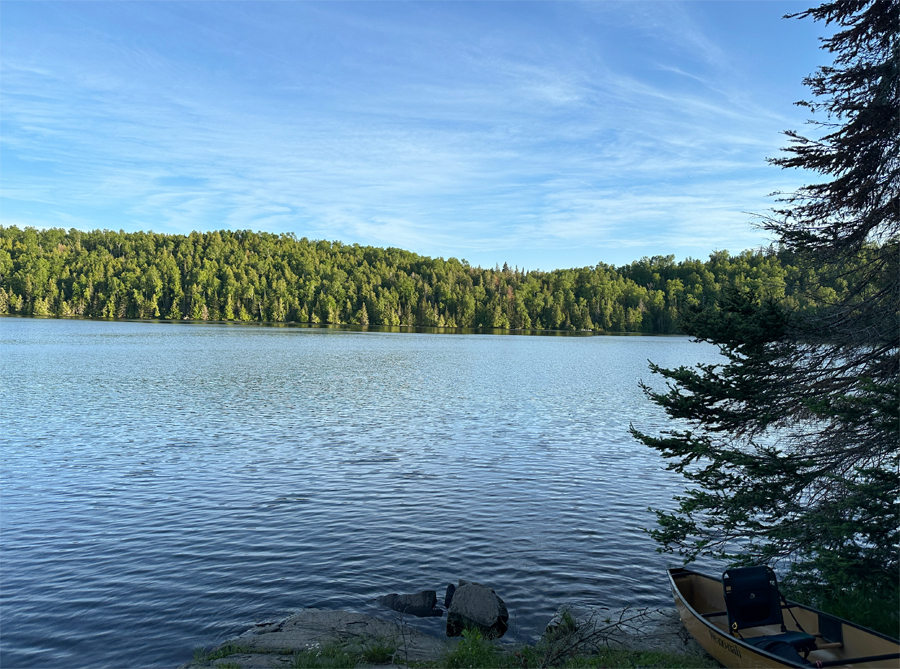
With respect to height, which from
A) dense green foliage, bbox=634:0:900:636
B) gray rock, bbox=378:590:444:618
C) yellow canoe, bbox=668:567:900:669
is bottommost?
gray rock, bbox=378:590:444:618

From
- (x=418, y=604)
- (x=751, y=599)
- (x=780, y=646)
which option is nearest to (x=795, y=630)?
(x=751, y=599)

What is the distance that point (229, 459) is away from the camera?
25625 mm

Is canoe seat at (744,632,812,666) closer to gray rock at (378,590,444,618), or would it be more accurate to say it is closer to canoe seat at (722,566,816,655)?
canoe seat at (722,566,816,655)

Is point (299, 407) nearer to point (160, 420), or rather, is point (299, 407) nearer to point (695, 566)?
point (160, 420)

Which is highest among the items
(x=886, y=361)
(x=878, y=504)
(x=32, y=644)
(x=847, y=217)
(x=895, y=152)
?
(x=895, y=152)

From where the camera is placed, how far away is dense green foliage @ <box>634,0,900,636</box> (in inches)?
421

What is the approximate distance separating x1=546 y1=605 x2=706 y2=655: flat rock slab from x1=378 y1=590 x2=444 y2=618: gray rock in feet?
8.54

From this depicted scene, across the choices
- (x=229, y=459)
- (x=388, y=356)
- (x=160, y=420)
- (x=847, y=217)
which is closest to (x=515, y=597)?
(x=847, y=217)

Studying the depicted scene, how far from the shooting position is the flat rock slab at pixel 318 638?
416 inches

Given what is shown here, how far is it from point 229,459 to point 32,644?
14375mm

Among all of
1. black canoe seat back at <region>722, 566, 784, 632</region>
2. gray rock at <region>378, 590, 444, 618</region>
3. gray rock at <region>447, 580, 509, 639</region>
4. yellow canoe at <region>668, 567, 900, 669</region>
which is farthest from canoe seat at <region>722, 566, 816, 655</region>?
gray rock at <region>378, 590, 444, 618</region>

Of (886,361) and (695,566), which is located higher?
(886,361)

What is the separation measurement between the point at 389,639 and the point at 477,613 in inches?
76.2

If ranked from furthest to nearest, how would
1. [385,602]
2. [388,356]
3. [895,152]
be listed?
1. [388,356]
2. [385,602]
3. [895,152]
